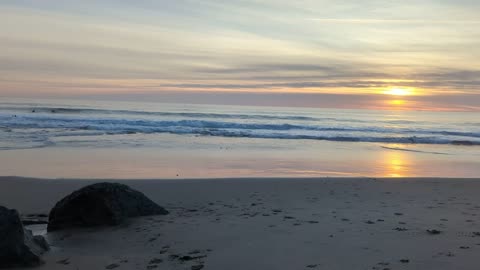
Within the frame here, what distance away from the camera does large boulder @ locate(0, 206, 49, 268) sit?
4.80 m

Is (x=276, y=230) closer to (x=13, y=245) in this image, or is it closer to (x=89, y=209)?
(x=89, y=209)

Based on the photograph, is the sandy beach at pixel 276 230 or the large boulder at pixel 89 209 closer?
the sandy beach at pixel 276 230

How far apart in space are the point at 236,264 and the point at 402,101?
A: 79.0 meters

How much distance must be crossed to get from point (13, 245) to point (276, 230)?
3.03 metres

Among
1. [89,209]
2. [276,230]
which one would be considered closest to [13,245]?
[89,209]

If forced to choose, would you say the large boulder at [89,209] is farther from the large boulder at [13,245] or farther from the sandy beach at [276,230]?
the large boulder at [13,245]

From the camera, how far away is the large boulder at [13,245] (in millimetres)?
4797

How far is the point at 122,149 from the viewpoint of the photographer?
18047mm

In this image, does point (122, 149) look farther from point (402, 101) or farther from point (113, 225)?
point (402, 101)

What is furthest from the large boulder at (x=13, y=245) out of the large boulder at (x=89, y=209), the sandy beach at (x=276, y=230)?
the large boulder at (x=89, y=209)

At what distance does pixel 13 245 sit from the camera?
4809mm

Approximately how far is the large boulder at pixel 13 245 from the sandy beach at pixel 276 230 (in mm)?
222

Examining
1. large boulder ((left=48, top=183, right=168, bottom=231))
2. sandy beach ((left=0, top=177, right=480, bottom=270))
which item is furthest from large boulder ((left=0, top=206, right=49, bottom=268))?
large boulder ((left=48, top=183, right=168, bottom=231))

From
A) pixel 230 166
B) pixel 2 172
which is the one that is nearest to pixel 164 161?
pixel 230 166
